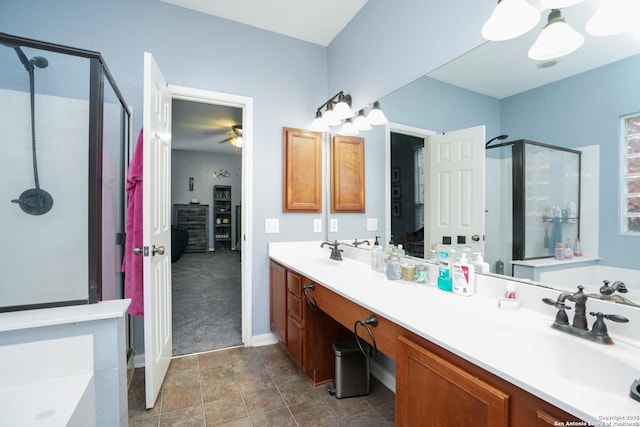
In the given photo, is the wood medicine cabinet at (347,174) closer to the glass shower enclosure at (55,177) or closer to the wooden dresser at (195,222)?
the glass shower enclosure at (55,177)

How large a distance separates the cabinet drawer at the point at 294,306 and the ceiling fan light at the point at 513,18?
1.72 m

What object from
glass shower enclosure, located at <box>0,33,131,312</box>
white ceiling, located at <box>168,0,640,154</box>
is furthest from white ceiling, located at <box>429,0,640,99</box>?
glass shower enclosure, located at <box>0,33,131,312</box>

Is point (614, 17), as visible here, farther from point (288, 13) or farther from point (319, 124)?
point (288, 13)

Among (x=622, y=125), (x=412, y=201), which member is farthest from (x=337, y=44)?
(x=622, y=125)

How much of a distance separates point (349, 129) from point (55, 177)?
6.38 ft

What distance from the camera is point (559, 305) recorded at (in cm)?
92

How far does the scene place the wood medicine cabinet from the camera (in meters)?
2.31

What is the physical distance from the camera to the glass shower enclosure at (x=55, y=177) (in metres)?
1.24

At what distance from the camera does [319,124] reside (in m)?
2.50

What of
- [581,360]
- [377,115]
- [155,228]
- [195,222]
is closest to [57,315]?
[155,228]

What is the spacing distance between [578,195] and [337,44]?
7.46ft

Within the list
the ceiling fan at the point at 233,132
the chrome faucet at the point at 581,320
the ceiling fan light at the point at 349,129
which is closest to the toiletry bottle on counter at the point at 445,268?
the chrome faucet at the point at 581,320

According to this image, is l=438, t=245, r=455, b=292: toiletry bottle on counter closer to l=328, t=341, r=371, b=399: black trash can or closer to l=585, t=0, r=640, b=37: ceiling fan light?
l=328, t=341, r=371, b=399: black trash can

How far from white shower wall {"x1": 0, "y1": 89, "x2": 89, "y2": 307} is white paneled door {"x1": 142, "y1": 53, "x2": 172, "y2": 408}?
0.97ft
